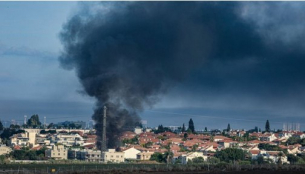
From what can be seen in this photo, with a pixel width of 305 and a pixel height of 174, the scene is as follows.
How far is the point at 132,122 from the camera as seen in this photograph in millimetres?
116312

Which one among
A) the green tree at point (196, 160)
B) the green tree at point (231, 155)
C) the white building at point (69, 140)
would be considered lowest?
the green tree at point (196, 160)

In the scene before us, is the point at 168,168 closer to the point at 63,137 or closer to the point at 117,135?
the point at 117,135

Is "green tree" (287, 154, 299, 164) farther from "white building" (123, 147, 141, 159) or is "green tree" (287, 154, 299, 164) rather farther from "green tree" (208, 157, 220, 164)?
"white building" (123, 147, 141, 159)

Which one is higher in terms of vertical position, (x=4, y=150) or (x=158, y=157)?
(x=4, y=150)

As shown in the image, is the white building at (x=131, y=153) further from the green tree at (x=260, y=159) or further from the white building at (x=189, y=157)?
the green tree at (x=260, y=159)

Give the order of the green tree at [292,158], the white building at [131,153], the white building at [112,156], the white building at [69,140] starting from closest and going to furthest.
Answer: the white building at [112,156]
the green tree at [292,158]
the white building at [131,153]
the white building at [69,140]

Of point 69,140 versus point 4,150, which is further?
point 69,140

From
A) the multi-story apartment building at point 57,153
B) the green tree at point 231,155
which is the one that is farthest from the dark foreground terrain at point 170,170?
the multi-story apartment building at point 57,153

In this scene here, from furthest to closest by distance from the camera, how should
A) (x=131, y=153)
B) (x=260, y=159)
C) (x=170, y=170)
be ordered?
(x=131, y=153) < (x=260, y=159) < (x=170, y=170)

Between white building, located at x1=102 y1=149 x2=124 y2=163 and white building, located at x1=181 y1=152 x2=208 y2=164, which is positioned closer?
white building, located at x1=102 y1=149 x2=124 y2=163

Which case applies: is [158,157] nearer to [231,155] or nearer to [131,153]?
[131,153]

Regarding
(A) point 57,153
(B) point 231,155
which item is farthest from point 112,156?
(B) point 231,155

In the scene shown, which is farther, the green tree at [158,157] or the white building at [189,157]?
the green tree at [158,157]

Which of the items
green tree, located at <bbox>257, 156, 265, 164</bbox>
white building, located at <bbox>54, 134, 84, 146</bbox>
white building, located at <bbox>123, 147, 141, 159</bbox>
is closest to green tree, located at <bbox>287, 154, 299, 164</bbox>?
green tree, located at <bbox>257, 156, 265, 164</bbox>
